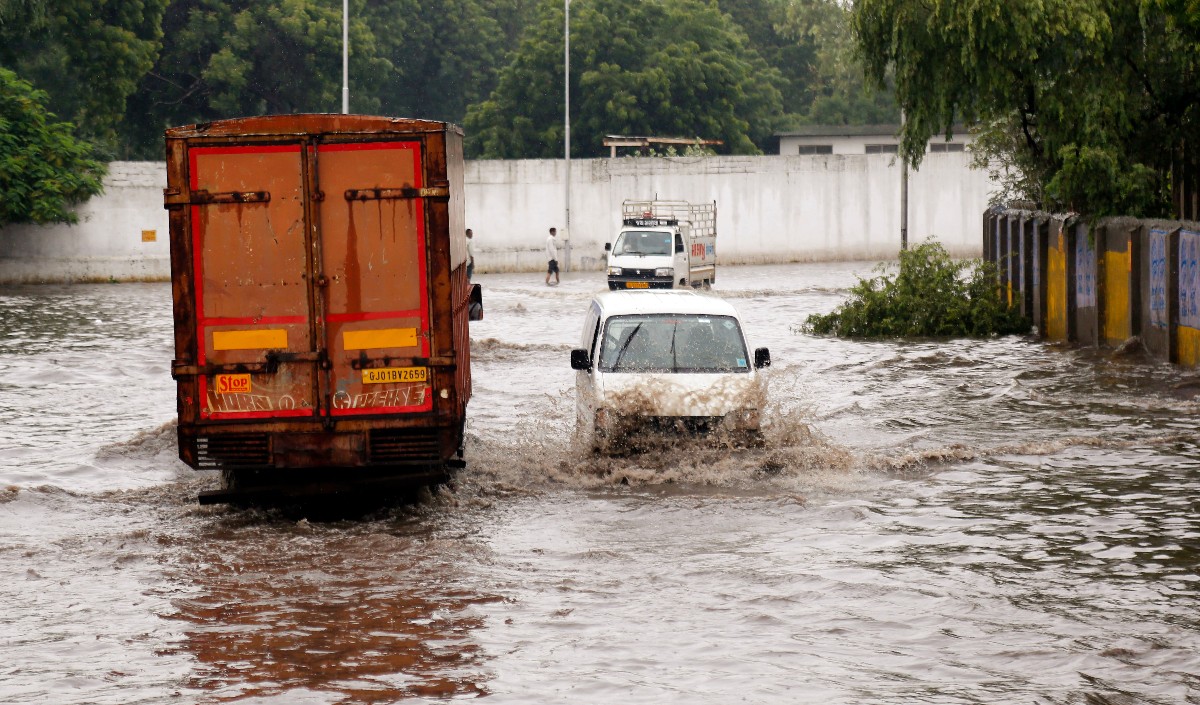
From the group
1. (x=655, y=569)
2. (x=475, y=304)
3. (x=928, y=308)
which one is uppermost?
(x=475, y=304)

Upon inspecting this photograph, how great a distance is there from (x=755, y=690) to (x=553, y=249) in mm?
35559

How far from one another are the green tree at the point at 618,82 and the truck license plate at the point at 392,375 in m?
52.2

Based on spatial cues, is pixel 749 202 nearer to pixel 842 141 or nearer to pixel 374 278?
pixel 842 141

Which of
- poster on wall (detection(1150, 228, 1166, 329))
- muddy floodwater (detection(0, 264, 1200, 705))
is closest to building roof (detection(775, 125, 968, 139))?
poster on wall (detection(1150, 228, 1166, 329))

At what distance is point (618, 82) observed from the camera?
208ft

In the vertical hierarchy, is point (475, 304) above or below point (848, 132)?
below

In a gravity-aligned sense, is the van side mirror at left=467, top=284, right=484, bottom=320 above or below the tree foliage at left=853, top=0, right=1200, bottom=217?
below

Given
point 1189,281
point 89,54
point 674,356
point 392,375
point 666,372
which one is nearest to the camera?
point 392,375

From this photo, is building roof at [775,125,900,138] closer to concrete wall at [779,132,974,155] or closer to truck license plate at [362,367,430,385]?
concrete wall at [779,132,974,155]

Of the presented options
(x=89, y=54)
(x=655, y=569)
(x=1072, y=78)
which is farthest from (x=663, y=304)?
(x=89, y=54)

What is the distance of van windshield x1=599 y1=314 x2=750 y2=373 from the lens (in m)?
14.0

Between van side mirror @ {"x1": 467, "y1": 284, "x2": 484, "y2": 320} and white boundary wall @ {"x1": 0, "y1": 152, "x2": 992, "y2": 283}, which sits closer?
van side mirror @ {"x1": 467, "y1": 284, "x2": 484, "y2": 320}

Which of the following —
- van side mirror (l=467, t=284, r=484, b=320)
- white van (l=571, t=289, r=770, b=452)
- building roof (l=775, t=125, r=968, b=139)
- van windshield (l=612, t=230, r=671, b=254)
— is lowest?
white van (l=571, t=289, r=770, b=452)

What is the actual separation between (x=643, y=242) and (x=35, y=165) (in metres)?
19.1
